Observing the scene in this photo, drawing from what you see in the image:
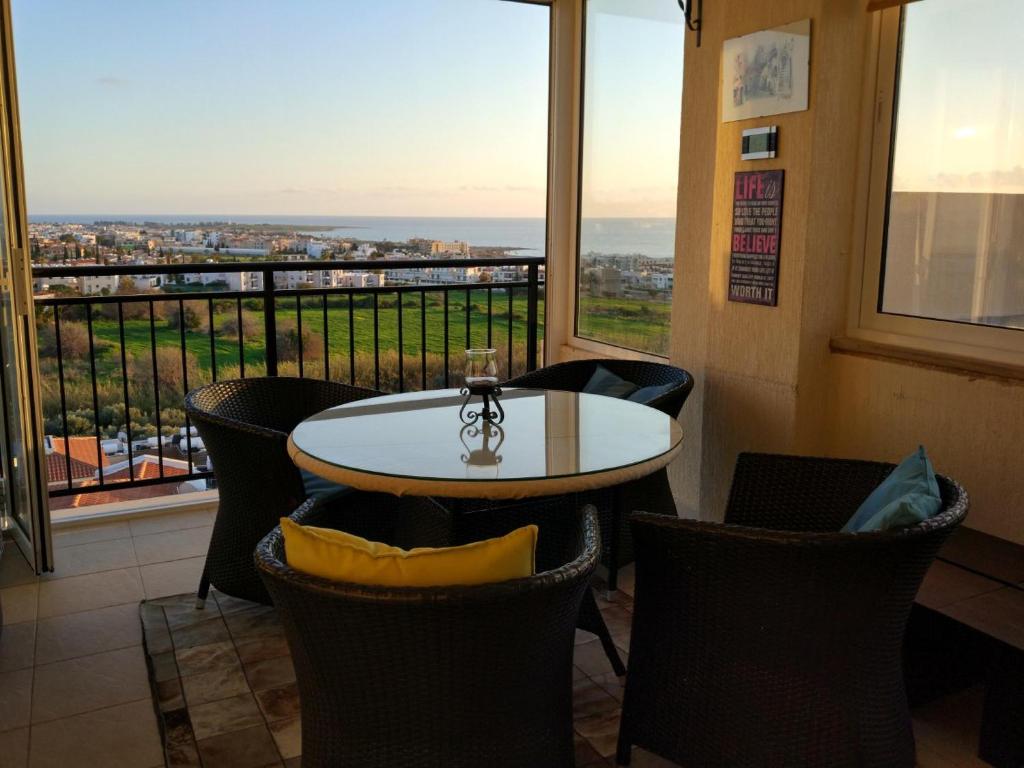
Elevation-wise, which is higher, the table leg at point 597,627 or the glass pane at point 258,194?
the glass pane at point 258,194

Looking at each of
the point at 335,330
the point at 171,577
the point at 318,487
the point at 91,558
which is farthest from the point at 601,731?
the point at 335,330

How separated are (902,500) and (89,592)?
278 cm

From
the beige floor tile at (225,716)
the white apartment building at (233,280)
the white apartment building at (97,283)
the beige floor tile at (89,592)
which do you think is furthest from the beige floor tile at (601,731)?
the white apartment building at (97,283)

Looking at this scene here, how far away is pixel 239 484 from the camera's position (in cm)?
284

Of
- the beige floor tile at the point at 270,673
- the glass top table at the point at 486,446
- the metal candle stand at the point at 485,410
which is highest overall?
the metal candle stand at the point at 485,410

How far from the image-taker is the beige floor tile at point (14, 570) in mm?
3308

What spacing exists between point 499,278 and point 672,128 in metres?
1.32

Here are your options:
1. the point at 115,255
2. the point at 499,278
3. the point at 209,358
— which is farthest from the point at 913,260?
the point at 115,255

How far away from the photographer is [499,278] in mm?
4910

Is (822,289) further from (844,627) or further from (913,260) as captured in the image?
(844,627)

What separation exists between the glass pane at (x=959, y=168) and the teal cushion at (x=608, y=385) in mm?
1004

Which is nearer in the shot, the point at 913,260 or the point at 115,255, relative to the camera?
the point at 913,260

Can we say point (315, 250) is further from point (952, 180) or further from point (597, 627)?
point (952, 180)

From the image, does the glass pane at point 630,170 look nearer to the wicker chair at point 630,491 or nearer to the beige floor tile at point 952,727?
the wicker chair at point 630,491
